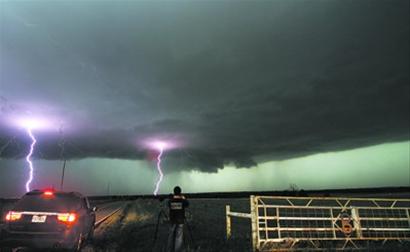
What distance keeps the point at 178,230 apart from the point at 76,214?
10.8 ft

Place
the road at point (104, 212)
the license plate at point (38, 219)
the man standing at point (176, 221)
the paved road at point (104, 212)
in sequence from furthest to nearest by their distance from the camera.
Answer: the paved road at point (104, 212), the road at point (104, 212), the license plate at point (38, 219), the man standing at point (176, 221)

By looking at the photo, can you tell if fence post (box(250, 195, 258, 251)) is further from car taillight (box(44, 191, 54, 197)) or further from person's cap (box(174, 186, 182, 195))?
car taillight (box(44, 191, 54, 197))

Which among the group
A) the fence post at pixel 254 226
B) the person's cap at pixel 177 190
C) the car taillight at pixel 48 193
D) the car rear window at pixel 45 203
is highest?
the person's cap at pixel 177 190

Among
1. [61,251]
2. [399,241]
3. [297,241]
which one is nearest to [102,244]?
[61,251]

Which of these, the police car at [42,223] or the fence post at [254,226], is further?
the fence post at [254,226]

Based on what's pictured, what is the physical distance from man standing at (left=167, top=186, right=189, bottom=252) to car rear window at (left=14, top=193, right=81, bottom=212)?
10.4 ft

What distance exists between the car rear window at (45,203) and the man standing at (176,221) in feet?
Result: 10.4

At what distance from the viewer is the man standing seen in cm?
902

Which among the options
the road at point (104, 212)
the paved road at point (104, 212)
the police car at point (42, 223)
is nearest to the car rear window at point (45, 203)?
the police car at point (42, 223)

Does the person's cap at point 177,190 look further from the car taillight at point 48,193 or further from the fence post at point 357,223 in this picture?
the fence post at point 357,223

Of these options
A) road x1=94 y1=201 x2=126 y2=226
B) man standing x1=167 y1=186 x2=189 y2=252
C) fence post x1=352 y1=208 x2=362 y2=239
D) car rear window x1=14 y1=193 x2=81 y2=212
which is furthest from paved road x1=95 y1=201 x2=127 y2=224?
fence post x1=352 y1=208 x2=362 y2=239

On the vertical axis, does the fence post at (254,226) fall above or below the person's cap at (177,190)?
below

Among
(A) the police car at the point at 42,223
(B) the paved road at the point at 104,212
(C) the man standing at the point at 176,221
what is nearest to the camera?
(C) the man standing at the point at 176,221

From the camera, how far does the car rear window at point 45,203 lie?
950 cm
